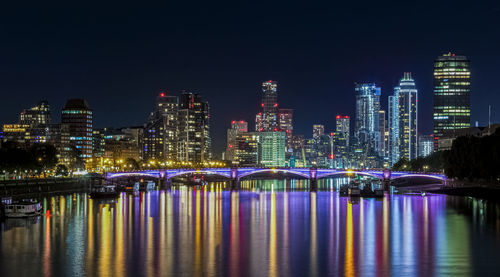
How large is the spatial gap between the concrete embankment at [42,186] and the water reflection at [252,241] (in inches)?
731

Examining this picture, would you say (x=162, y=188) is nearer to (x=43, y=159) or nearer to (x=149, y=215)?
(x=43, y=159)

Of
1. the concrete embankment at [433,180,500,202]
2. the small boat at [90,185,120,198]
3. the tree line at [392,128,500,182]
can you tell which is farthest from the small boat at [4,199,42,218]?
the tree line at [392,128,500,182]

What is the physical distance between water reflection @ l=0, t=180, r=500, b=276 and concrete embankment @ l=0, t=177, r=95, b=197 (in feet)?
60.9

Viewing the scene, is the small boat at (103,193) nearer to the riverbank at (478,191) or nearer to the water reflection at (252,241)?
the water reflection at (252,241)

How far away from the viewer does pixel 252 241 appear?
6738 cm

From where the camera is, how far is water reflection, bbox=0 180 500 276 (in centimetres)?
5241

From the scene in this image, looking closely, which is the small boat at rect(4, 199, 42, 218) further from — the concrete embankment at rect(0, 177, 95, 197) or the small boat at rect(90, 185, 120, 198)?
the small boat at rect(90, 185, 120, 198)

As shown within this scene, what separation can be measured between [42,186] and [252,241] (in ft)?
270

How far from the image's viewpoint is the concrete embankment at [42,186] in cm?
11969

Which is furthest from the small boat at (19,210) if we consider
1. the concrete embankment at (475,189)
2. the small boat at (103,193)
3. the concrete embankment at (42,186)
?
the concrete embankment at (475,189)

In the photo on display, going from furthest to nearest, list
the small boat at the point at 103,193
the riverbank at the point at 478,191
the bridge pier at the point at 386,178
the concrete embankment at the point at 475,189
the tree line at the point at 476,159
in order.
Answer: the bridge pier at the point at 386,178 < the small boat at the point at 103,193 < the concrete embankment at the point at 475,189 < the riverbank at the point at 478,191 < the tree line at the point at 476,159

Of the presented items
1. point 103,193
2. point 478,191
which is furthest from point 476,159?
point 103,193

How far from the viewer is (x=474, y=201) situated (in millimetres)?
118875

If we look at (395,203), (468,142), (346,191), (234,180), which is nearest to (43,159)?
(234,180)
